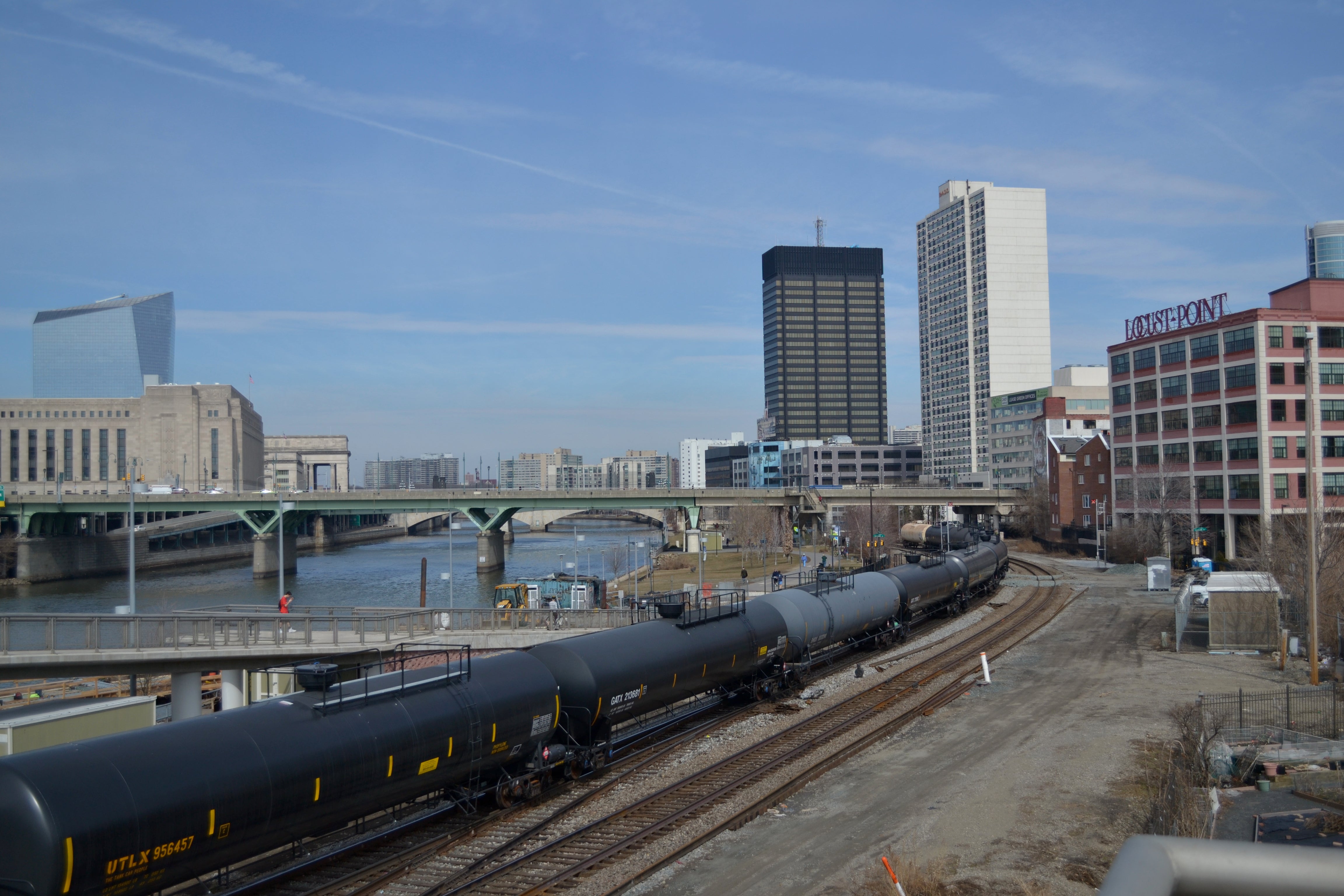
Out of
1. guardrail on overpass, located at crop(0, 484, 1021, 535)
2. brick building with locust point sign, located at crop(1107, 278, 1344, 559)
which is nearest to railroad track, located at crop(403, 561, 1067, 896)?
brick building with locust point sign, located at crop(1107, 278, 1344, 559)

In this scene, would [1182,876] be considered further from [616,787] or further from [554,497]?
[554,497]

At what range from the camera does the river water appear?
73812 mm

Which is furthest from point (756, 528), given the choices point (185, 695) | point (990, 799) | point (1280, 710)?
point (990, 799)

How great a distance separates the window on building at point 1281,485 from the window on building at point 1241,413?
4183mm

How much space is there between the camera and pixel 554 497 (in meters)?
97.4

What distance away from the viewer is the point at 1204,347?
232ft

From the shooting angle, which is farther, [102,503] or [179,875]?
[102,503]

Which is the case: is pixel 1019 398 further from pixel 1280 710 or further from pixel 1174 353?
pixel 1280 710

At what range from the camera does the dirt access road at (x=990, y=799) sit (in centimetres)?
1572

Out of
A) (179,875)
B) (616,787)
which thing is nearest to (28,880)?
(179,875)

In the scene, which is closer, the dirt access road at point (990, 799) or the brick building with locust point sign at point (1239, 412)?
the dirt access road at point (990, 799)

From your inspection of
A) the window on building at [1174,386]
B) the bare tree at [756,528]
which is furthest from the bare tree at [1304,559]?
the bare tree at [756,528]

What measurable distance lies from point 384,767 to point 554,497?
8273 cm

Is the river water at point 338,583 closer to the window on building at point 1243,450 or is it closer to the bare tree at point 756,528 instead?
the bare tree at point 756,528
